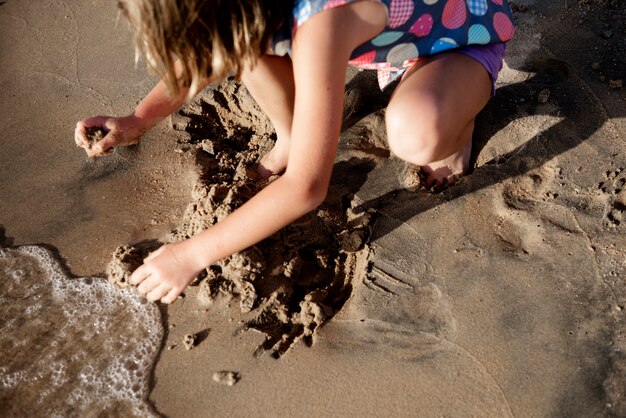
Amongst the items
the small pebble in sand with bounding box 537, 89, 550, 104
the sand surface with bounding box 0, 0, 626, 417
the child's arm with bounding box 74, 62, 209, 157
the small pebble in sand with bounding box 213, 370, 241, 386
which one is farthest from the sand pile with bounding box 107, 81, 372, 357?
the small pebble in sand with bounding box 537, 89, 550, 104

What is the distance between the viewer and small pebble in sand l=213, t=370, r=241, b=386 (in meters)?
1.76

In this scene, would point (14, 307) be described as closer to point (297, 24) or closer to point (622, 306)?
point (297, 24)

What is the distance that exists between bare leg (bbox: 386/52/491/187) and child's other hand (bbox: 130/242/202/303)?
2.66ft

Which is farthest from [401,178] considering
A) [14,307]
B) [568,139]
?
[14,307]

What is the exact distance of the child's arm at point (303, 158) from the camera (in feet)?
4.71

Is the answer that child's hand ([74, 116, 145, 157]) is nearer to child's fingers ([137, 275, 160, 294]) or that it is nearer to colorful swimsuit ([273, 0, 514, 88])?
child's fingers ([137, 275, 160, 294])

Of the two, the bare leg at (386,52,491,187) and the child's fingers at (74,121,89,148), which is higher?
the child's fingers at (74,121,89,148)

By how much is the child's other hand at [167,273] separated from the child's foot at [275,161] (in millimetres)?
654

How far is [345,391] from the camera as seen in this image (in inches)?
66.9

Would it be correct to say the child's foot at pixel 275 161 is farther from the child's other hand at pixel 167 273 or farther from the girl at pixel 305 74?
the child's other hand at pixel 167 273

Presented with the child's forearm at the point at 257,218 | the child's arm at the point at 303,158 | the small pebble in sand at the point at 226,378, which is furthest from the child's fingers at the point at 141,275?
the small pebble in sand at the point at 226,378

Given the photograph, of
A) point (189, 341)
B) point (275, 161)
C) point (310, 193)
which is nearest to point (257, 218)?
point (310, 193)

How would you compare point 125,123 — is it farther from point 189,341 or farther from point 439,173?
point 439,173

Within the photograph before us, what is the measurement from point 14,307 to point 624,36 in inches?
108
